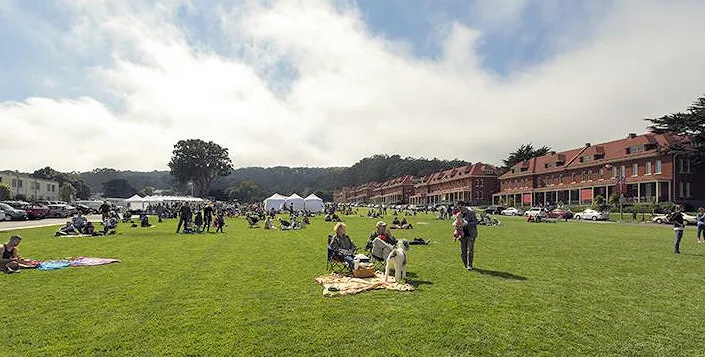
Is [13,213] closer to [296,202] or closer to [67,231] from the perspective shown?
[67,231]

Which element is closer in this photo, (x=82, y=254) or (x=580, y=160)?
(x=82, y=254)

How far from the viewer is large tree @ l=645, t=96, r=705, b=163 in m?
53.3

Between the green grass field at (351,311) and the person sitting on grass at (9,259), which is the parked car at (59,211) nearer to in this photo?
the person sitting on grass at (9,259)

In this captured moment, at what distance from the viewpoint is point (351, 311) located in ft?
24.3

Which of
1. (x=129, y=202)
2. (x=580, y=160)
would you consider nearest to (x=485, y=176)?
(x=580, y=160)

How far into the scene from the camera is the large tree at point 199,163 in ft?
339

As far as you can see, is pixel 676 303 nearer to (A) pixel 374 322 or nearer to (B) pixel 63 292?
(A) pixel 374 322

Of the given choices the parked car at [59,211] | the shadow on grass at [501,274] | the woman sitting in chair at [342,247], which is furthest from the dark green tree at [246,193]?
the shadow on grass at [501,274]

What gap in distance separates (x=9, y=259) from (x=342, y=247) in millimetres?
8250

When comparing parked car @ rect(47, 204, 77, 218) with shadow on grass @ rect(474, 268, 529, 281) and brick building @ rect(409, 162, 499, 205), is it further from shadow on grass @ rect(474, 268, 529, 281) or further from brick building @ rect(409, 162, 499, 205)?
brick building @ rect(409, 162, 499, 205)

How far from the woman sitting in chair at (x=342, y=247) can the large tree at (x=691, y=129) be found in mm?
56931

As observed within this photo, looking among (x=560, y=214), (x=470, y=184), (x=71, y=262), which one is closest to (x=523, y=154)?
(x=470, y=184)

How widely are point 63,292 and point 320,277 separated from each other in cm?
509

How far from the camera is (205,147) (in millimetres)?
104500
